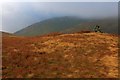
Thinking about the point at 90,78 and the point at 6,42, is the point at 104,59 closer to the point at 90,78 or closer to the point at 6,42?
the point at 90,78

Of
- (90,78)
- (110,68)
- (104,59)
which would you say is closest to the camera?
(90,78)

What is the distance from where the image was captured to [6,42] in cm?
5166

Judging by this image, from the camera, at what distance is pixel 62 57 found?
147 ft

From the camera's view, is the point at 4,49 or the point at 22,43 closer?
the point at 4,49

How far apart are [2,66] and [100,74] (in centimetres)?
1291

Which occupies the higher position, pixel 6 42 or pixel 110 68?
pixel 6 42

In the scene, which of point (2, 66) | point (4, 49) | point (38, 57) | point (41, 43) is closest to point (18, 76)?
point (2, 66)

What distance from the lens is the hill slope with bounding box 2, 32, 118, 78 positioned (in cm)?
3959

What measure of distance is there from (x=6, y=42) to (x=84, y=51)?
1351 cm

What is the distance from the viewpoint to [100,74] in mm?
39188

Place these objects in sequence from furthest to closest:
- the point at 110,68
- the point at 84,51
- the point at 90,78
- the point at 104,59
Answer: the point at 84,51 < the point at 104,59 < the point at 110,68 < the point at 90,78

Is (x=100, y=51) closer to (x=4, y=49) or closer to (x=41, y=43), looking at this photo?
(x=41, y=43)

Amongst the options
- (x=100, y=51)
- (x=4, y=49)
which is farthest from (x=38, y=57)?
(x=100, y=51)

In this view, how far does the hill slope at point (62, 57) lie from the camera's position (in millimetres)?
39594
